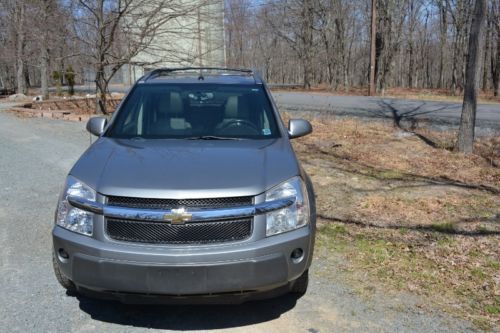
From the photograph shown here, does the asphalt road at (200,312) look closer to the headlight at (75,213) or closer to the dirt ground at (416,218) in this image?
the dirt ground at (416,218)

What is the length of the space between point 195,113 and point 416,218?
2854 millimetres

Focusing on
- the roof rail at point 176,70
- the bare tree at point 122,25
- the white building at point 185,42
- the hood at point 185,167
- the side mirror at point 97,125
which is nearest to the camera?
the hood at point 185,167

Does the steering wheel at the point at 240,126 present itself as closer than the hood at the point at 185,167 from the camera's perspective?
No

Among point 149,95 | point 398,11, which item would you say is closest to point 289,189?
point 149,95

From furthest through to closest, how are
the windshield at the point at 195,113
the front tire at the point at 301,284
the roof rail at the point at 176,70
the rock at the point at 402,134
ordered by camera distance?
the rock at the point at 402,134 < the roof rail at the point at 176,70 < the windshield at the point at 195,113 < the front tire at the point at 301,284

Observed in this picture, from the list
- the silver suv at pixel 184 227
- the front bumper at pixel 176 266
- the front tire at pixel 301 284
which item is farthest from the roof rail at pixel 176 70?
the front tire at pixel 301 284

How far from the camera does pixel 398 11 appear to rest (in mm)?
38844

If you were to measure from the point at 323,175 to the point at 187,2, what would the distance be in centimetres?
1019

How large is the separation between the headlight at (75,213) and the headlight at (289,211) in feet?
3.65

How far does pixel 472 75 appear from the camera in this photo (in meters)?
8.49

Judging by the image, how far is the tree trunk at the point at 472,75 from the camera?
27.3 feet

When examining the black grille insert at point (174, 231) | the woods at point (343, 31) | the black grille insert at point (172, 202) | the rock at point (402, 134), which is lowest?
the rock at point (402, 134)

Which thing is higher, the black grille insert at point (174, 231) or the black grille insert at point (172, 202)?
the black grille insert at point (172, 202)

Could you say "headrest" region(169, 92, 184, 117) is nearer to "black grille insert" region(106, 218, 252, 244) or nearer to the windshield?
the windshield
